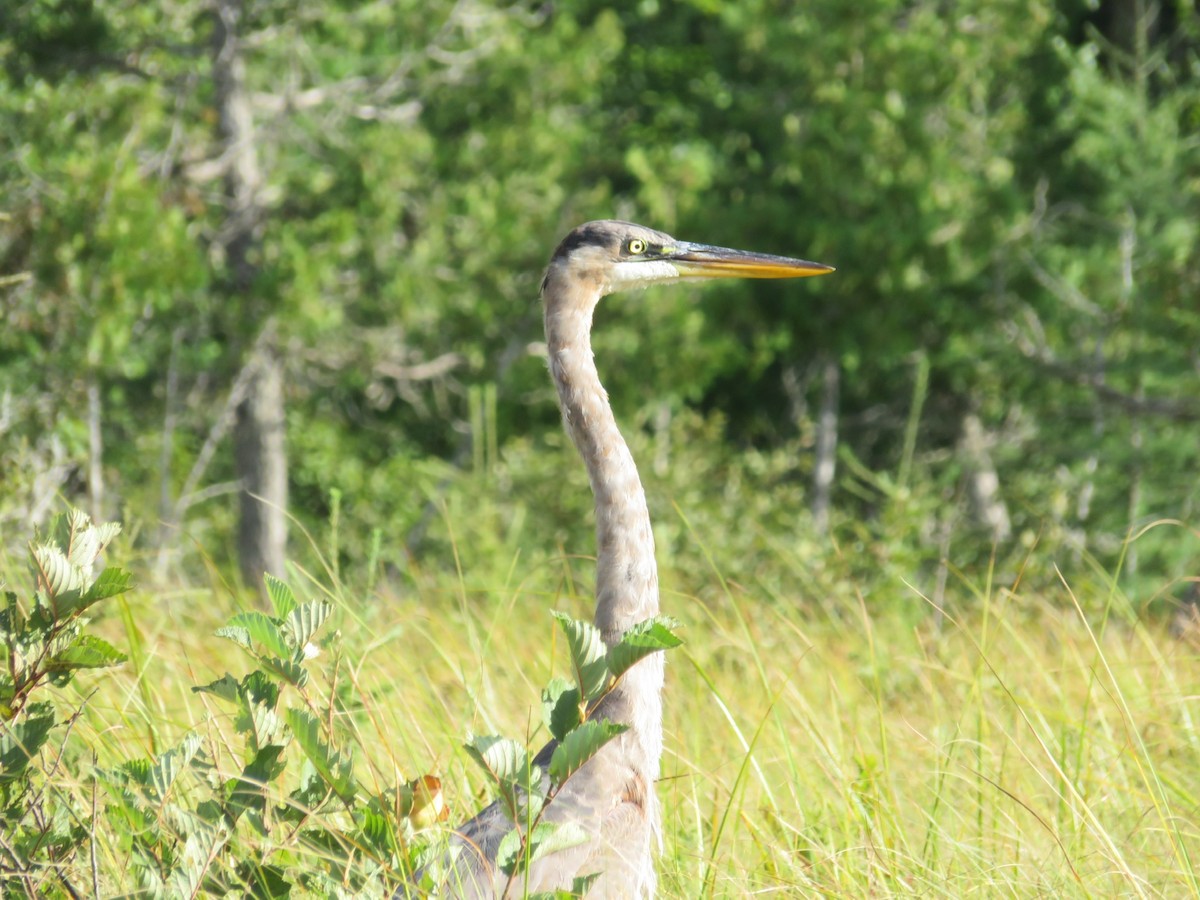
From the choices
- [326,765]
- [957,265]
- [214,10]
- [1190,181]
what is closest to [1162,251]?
[1190,181]

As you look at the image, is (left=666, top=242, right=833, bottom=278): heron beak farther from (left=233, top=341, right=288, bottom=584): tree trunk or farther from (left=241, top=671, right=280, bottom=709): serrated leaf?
(left=233, top=341, right=288, bottom=584): tree trunk

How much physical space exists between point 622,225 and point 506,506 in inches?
270

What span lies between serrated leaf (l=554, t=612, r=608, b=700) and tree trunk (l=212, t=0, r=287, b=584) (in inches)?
331

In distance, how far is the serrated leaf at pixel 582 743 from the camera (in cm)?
218

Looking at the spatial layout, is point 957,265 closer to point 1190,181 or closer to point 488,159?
point 1190,181

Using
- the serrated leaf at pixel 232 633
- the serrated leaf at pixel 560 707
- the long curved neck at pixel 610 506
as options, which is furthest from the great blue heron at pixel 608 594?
the serrated leaf at pixel 232 633

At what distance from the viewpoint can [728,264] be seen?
13.1 ft

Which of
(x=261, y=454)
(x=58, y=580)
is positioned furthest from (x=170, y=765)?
(x=261, y=454)

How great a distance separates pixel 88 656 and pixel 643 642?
3.14ft

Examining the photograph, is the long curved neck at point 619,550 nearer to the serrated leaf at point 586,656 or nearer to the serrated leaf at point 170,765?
the serrated leaf at point 586,656

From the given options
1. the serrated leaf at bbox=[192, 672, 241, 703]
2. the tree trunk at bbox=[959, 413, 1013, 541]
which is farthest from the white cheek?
the tree trunk at bbox=[959, 413, 1013, 541]

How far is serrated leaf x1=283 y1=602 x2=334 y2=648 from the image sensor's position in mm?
2305

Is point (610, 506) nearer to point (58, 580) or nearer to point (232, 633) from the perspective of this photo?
point (232, 633)

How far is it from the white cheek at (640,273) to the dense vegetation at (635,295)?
1.37m
